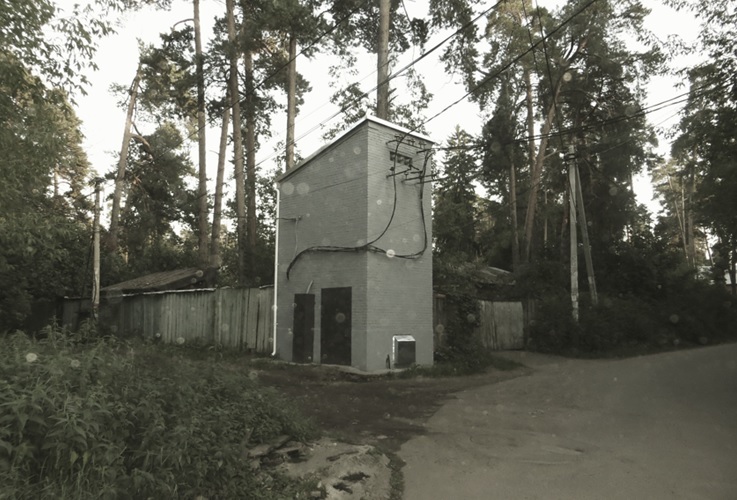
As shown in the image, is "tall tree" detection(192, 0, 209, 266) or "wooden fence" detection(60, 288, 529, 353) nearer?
"wooden fence" detection(60, 288, 529, 353)

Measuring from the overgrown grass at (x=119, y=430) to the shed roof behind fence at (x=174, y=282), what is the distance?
15095 mm

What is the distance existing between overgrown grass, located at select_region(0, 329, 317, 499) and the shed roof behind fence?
15.1 meters

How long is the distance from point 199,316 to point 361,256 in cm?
727

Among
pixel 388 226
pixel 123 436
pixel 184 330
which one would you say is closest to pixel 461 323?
pixel 388 226

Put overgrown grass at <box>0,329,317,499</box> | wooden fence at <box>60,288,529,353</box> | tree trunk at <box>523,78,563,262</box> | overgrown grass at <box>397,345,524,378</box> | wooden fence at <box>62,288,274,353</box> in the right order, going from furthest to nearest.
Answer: tree trunk at <box>523,78,563,262</box>
wooden fence at <box>62,288,274,353</box>
wooden fence at <box>60,288,529,353</box>
overgrown grass at <box>397,345,524,378</box>
overgrown grass at <box>0,329,317,499</box>

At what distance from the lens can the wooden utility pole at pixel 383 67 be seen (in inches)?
612

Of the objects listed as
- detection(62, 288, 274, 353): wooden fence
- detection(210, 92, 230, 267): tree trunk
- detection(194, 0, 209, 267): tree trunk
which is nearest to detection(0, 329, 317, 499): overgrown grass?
detection(62, 288, 274, 353): wooden fence

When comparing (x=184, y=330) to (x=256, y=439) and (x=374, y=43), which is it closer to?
(x=374, y=43)

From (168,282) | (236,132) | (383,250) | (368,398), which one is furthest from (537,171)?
(368,398)

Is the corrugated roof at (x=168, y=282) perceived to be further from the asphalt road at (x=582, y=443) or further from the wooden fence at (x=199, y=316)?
the asphalt road at (x=582, y=443)

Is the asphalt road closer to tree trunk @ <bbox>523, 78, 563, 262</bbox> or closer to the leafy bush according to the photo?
the leafy bush

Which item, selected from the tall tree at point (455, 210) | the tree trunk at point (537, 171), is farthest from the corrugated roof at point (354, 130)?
the tree trunk at point (537, 171)

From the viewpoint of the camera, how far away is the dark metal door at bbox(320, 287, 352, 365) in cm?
1262

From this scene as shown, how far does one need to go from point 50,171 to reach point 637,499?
9.00 meters
